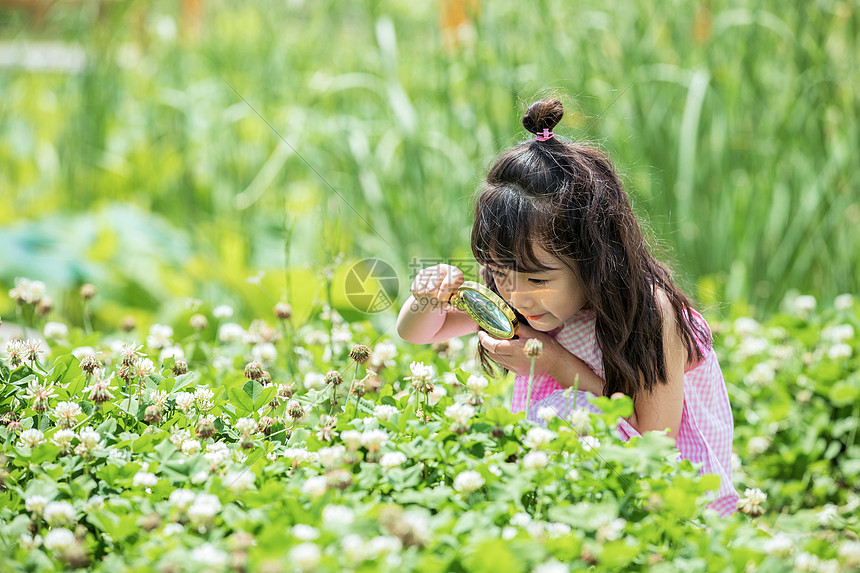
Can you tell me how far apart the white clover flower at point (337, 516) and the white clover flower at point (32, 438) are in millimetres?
579

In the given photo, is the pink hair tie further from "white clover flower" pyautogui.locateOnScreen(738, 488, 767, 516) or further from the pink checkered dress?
"white clover flower" pyautogui.locateOnScreen(738, 488, 767, 516)

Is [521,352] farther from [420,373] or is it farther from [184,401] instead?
[184,401]

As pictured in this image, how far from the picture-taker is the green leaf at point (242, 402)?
1519 mm

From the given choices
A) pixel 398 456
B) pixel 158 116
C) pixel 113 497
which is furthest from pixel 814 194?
pixel 158 116

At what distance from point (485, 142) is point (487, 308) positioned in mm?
1618

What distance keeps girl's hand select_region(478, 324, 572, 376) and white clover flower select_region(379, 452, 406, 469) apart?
52cm

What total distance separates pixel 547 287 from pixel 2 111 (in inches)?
157

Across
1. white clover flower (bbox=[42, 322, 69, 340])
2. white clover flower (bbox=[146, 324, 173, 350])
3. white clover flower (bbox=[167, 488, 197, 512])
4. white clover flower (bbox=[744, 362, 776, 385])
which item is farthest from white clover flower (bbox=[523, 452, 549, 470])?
white clover flower (bbox=[744, 362, 776, 385])

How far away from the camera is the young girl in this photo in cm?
166

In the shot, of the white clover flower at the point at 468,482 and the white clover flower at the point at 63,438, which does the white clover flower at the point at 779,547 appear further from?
the white clover flower at the point at 63,438

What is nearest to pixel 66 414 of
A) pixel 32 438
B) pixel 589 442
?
pixel 32 438

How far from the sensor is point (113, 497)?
4.13 feet

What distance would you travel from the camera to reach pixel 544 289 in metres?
1.69

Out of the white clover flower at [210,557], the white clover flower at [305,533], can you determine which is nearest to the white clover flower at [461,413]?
the white clover flower at [305,533]
